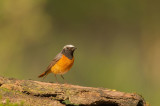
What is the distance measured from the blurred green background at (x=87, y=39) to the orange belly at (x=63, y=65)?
3.03 metres

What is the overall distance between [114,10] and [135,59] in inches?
99.3

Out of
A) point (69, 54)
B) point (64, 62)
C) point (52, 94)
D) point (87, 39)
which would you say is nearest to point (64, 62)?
point (64, 62)

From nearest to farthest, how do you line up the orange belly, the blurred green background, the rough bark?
the rough bark → the orange belly → the blurred green background

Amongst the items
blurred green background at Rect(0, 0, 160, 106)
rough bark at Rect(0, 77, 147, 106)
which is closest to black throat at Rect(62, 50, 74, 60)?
rough bark at Rect(0, 77, 147, 106)

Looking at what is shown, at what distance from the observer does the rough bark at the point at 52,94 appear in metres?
3.53

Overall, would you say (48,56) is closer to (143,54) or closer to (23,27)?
(23,27)

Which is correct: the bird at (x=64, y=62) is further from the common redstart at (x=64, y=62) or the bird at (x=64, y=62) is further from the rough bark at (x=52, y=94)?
the rough bark at (x=52, y=94)

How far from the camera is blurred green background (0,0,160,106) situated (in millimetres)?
8664

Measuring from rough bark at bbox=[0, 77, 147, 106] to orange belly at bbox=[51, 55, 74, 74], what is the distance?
113cm

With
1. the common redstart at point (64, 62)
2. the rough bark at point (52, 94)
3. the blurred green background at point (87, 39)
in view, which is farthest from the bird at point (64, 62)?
the blurred green background at point (87, 39)

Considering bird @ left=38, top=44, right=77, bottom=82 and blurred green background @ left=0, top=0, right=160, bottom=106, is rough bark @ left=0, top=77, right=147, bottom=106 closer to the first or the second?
bird @ left=38, top=44, right=77, bottom=82

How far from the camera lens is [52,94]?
368cm

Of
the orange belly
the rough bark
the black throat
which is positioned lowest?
the rough bark

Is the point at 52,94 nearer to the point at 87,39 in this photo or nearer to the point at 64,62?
the point at 64,62
